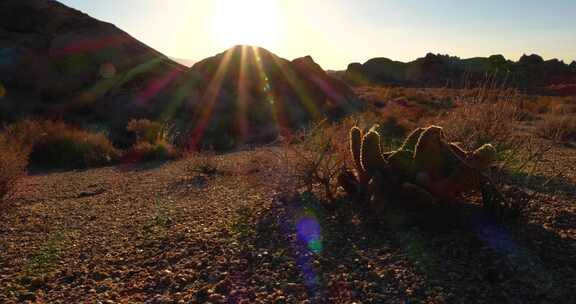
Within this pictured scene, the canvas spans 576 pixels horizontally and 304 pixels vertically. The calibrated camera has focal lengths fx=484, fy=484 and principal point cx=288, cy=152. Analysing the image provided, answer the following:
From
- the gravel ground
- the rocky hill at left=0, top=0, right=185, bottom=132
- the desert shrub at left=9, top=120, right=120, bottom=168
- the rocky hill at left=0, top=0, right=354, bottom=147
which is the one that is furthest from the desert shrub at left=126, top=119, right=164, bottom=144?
the gravel ground

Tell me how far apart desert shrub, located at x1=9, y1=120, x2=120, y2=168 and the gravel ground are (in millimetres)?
5257

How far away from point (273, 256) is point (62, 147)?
998 centimetres

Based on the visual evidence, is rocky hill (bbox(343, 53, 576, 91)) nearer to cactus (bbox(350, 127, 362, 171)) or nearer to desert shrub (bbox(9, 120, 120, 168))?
desert shrub (bbox(9, 120, 120, 168))

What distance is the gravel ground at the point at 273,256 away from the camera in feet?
13.0

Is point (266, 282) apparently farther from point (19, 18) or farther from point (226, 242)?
point (19, 18)

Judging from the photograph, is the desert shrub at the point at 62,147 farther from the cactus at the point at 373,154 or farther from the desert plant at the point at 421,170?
the cactus at the point at 373,154

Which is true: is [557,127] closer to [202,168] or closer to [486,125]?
[486,125]

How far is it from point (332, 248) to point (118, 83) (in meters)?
17.3

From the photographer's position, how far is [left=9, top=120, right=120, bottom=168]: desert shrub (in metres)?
12.3

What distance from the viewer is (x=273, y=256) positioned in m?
4.85

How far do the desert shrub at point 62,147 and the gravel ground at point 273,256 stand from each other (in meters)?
5.26

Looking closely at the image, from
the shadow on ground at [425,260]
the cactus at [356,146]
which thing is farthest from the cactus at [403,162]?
the shadow on ground at [425,260]

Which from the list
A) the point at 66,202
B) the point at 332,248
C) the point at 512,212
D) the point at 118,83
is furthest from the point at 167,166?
the point at 118,83

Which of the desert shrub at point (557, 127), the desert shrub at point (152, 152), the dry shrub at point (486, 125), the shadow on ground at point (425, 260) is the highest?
the dry shrub at point (486, 125)
